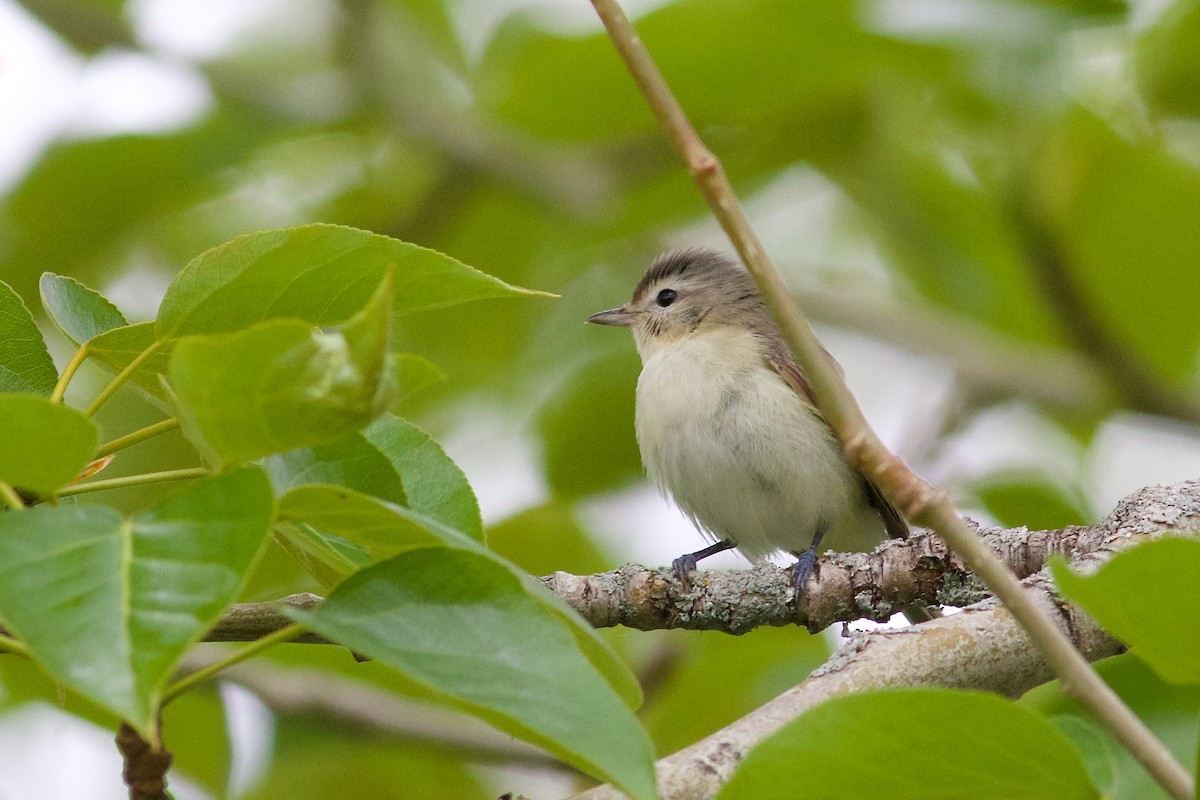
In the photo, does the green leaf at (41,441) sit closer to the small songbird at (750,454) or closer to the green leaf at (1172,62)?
the small songbird at (750,454)

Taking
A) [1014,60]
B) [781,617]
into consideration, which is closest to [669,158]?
[1014,60]

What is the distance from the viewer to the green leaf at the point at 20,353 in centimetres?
243

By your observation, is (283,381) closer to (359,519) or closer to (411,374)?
(411,374)

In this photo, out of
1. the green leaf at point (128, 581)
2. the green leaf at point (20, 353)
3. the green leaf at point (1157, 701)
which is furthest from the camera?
the green leaf at point (20, 353)

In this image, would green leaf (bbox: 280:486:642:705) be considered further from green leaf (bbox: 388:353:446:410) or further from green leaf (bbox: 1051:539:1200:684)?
green leaf (bbox: 1051:539:1200:684)

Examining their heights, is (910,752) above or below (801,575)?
below

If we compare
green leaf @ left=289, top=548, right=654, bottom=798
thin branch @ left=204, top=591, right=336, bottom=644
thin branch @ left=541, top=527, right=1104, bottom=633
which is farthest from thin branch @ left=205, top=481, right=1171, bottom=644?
green leaf @ left=289, top=548, right=654, bottom=798

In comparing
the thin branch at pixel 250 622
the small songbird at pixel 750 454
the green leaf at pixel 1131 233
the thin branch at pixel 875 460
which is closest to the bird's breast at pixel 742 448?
the small songbird at pixel 750 454

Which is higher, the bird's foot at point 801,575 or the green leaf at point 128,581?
the bird's foot at point 801,575

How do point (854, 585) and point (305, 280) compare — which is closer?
point (305, 280)

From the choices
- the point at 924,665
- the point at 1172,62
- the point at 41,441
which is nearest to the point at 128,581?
the point at 41,441

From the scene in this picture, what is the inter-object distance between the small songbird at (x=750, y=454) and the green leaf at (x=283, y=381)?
3.49 metres

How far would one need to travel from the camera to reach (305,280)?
7.23 feet

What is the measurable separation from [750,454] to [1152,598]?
3486mm
